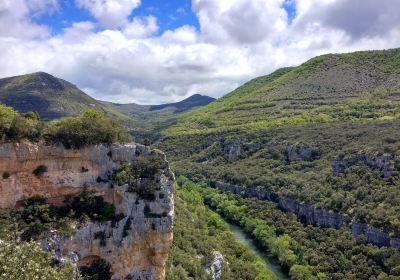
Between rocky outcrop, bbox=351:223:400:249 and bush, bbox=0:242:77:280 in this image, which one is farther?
rocky outcrop, bbox=351:223:400:249

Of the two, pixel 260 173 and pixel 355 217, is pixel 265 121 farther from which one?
pixel 355 217

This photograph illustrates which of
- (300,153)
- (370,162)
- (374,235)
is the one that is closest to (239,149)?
(300,153)

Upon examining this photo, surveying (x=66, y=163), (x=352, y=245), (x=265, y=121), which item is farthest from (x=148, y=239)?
(x=265, y=121)

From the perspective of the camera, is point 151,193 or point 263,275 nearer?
point 151,193

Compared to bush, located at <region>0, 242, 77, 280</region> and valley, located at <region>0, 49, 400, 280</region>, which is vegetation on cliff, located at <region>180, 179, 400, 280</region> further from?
bush, located at <region>0, 242, 77, 280</region>

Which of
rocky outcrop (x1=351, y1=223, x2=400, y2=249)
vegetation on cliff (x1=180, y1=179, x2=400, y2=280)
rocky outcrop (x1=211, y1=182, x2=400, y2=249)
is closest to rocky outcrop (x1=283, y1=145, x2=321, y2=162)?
rocky outcrop (x1=211, y1=182, x2=400, y2=249)

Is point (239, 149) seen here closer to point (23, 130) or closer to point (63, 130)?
point (63, 130)
